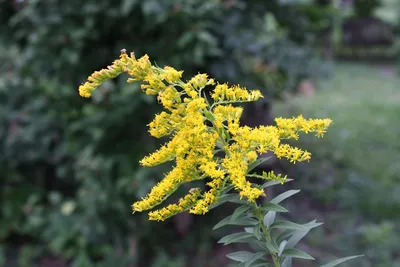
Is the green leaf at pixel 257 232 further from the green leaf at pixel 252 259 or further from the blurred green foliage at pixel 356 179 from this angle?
the blurred green foliage at pixel 356 179

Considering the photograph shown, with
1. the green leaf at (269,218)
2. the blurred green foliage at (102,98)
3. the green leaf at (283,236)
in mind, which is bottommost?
the green leaf at (283,236)

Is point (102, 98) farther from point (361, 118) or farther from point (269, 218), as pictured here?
point (361, 118)

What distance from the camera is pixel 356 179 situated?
499 cm

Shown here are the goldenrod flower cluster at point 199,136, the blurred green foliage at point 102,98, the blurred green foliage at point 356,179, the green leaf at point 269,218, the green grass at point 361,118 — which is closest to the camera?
the goldenrod flower cluster at point 199,136

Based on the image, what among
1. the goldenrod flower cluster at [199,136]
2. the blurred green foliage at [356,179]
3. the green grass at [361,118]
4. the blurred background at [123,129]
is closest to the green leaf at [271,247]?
the goldenrod flower cluster at [199,136]

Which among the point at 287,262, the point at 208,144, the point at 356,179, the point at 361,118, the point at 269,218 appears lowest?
the point at 356,179

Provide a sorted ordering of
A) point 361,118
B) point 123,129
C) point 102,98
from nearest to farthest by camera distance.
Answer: point 102,98 → point 123,129 → point 361,118

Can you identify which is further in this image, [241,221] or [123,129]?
[123,129]

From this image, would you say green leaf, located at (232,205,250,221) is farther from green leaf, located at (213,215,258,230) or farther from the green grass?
the green grass

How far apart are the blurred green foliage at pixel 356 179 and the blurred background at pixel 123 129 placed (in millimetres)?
19

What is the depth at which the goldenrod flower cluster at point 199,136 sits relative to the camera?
1.01 metres

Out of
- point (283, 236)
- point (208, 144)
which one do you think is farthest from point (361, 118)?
point (208, 144)

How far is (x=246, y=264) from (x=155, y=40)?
98.4 inches

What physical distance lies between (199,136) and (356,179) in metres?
4.30
